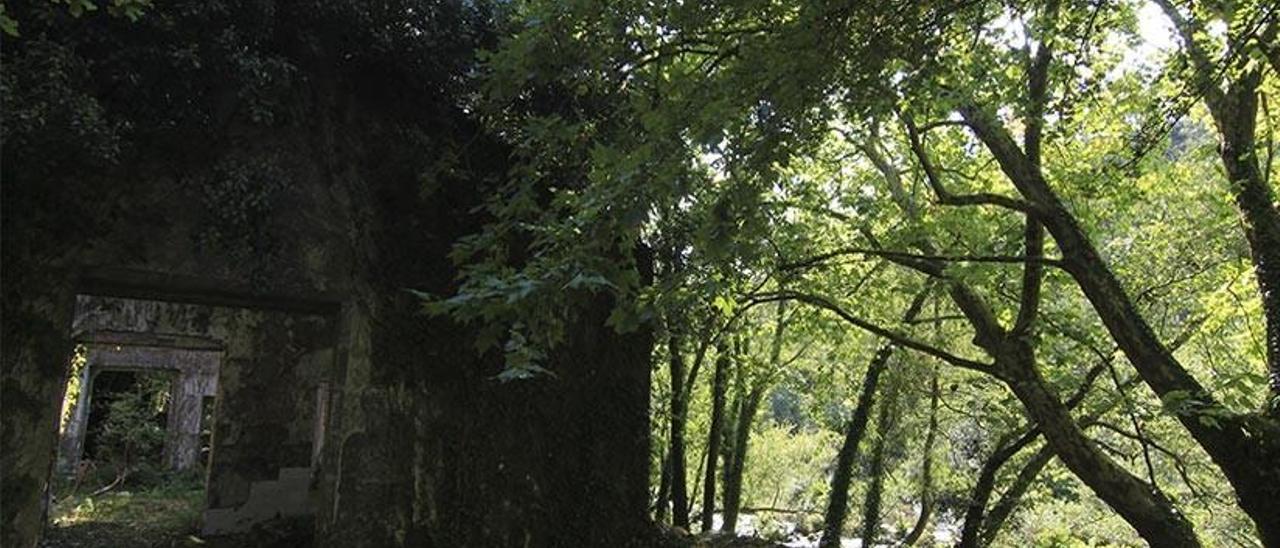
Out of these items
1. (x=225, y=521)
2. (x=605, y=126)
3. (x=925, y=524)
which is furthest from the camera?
(x=925, y=524)

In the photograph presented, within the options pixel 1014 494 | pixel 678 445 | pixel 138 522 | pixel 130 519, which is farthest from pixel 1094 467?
pixel 130 519

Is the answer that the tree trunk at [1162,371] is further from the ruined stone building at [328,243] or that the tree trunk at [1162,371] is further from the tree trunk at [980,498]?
the ruined stone building at [328,243]

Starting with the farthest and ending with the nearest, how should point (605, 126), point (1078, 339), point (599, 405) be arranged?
point (1078, 339) < point (599, 405) < point (605, 126)

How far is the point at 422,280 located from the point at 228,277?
103cm

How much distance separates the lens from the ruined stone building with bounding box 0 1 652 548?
3.74m

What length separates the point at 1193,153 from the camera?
6.59 meters

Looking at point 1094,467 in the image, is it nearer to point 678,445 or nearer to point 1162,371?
point 1162,371

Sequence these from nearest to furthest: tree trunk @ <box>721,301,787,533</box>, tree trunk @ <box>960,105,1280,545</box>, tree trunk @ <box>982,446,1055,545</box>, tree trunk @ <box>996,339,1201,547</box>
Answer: tree trunk @ <box>960,105,1280,545</box> < tree trunk @ <box>996,339,1201,547</box> < tree trunk @ <box>982,446,1055,545</box> < tree trunk @ <box>721,301,787,533</box>

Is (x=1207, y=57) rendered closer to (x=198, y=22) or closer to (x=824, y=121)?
(x=824, y=121)

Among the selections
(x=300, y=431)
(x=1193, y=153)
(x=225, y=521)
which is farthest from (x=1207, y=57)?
(x=225, y=521)

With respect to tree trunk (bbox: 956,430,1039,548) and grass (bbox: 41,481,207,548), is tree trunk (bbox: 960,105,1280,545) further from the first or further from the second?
grass (bbox: 41,481,207,548)

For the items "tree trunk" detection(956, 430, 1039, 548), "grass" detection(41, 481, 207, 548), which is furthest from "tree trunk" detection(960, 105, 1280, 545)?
"grass" detection(41, 481, 207, 548)

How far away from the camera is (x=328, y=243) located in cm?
470

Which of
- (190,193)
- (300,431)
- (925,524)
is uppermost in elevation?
→ (190,193)
